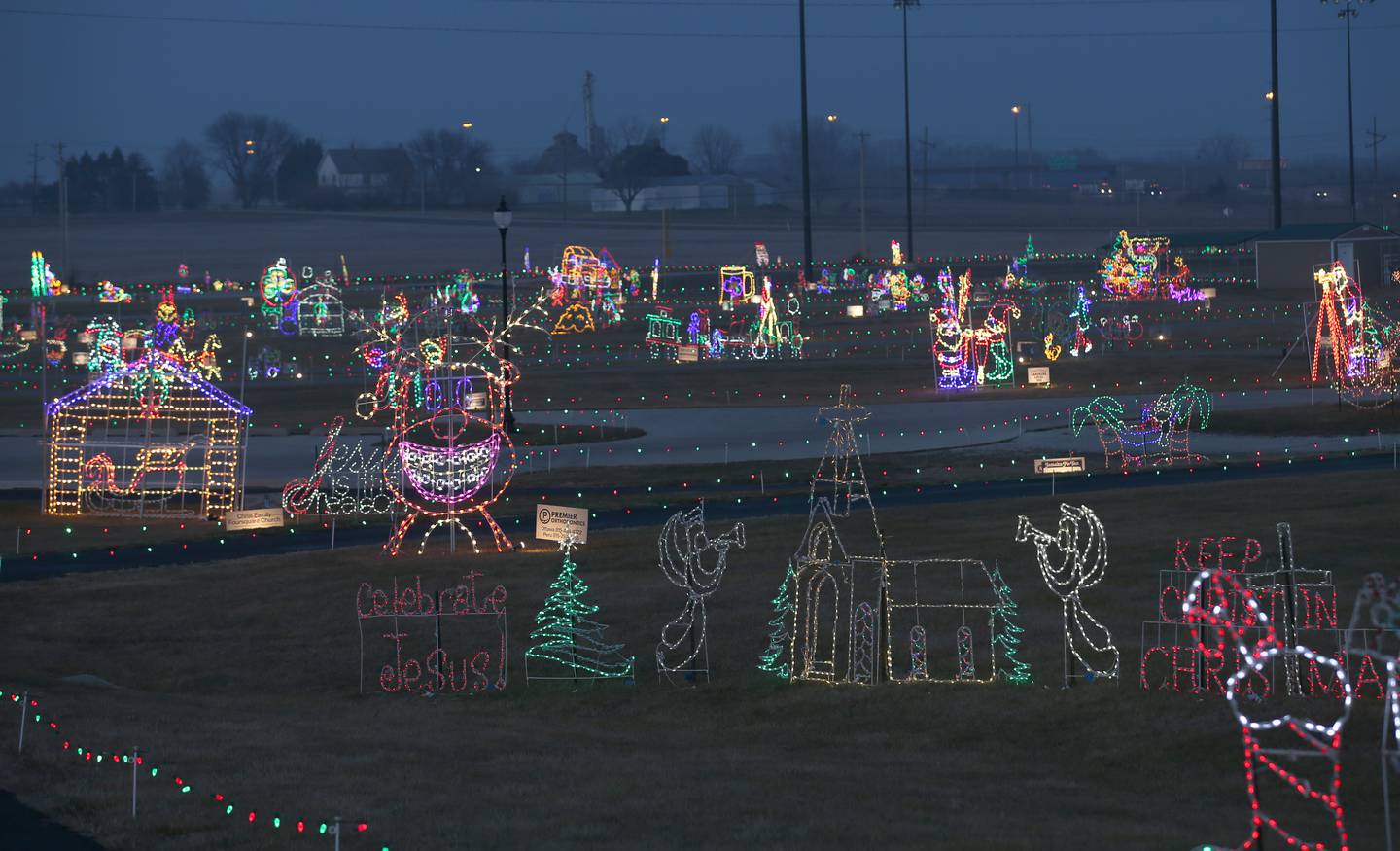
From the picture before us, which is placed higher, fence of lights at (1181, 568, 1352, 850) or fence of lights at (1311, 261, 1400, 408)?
fence of lights at (1311, 261, 1400, 408)

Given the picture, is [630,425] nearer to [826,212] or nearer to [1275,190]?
[1275,190]

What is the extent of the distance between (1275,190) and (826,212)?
83677mm

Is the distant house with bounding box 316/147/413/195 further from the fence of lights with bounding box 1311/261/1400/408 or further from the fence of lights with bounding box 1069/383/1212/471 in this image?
the fence of lights with bounding box 1069/383/1212/471

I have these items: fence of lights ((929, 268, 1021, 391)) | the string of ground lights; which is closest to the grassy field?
the string of ground lights

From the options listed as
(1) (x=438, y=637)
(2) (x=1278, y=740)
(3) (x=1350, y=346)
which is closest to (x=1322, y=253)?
(3) (x=1350, y=346)

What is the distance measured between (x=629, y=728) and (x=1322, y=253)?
7352 centimetres

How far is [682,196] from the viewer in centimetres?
18238

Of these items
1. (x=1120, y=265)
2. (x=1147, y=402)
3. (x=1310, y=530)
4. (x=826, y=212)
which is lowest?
(x=1310, y=530)

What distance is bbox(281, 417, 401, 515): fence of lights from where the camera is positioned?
3553 cm

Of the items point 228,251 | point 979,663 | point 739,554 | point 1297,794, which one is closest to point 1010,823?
point 1297,794

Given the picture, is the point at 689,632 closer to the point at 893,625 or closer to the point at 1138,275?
the point at 893,625

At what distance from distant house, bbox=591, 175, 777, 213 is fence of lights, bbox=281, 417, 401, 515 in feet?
462

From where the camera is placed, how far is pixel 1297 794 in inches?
602

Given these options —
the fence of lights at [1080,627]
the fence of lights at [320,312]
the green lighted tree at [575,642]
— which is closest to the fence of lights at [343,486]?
the green lighted tree at [575,642]
